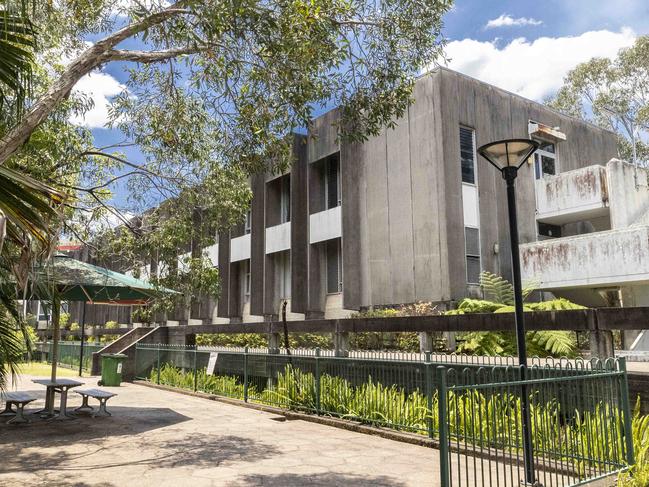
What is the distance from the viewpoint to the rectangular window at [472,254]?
1864 cm

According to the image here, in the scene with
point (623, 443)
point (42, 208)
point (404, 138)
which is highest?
point (404, 138)

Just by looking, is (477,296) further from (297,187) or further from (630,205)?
(297,187)

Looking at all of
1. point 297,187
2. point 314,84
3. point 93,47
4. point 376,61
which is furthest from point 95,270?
point 297,187

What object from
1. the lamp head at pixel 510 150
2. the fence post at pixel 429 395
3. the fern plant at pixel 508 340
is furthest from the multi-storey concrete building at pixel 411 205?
the lamp head at pixel 510 150

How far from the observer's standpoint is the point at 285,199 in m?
26.0

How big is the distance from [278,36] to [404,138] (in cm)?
1113

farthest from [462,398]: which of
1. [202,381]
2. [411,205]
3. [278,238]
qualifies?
[278,238]

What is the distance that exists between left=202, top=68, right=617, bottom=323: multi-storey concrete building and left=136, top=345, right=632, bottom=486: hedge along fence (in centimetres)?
671

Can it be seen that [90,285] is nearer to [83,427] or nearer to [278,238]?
[83,427]

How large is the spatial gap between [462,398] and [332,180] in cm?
1618

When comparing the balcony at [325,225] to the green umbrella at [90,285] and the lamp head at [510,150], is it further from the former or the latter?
the lamp head at [510,150]

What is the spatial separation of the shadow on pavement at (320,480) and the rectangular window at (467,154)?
Result: 14.1 m

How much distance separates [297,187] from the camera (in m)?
23.6

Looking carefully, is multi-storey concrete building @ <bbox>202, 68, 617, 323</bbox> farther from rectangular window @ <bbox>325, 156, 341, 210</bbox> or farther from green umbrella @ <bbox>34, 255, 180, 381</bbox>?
green umbrella @ <bbox>34, 255, 180, 381</bbox>
